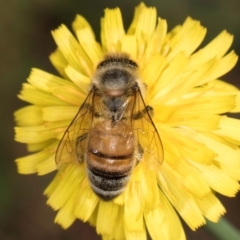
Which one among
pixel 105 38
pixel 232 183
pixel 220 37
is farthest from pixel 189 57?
pixel 232 183

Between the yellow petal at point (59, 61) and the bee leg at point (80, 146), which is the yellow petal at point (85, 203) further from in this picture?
the yellow petal at point (59, 61)

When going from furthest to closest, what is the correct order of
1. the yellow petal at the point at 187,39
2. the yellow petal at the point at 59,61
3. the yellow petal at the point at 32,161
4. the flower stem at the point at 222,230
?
the yellow petal at the point at 59,61 → the yellow petal at the point at 32,161 → the yellow petal at the point at 187,39 → the flower stem at the point at 222,230

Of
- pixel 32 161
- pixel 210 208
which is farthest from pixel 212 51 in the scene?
pixel 32 161

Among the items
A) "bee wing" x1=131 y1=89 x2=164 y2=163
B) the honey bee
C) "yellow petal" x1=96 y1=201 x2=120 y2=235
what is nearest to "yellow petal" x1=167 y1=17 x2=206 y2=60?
the honey bee

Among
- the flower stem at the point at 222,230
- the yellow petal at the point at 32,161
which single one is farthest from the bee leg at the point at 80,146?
the flower stem at the point at 222,230

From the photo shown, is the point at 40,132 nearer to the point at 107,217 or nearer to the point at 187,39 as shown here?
the point at 107,217

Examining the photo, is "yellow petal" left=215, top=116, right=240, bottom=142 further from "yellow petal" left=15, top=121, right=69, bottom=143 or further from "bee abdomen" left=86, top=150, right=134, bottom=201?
"yellow petal" left=15, top=121, right=69, bottom=143
